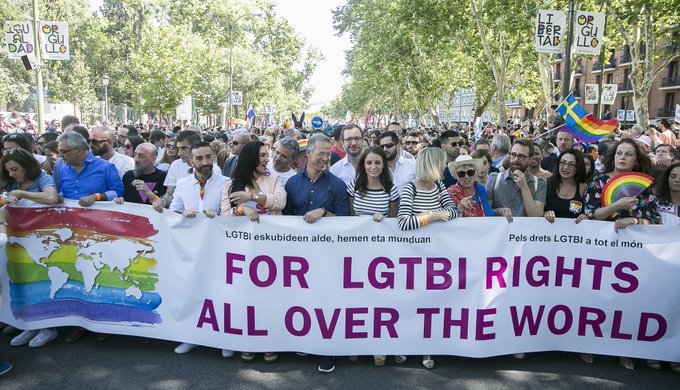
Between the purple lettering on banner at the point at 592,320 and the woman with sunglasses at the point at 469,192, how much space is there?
43.7 inches

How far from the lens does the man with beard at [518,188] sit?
5.00 meters

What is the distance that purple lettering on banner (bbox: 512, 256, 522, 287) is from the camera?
14.9 feet

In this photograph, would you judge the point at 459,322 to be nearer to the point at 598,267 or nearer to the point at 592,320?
the point at 592,320


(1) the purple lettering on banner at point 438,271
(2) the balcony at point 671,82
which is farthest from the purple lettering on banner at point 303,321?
(2) the balcony at point 671,82

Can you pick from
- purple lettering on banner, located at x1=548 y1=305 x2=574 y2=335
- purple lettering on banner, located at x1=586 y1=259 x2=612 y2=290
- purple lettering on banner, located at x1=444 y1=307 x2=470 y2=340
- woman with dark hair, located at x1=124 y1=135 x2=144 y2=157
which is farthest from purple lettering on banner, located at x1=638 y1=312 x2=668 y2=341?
woman with dark hair, located at x1=124 y1=135 x2=144 y2=157

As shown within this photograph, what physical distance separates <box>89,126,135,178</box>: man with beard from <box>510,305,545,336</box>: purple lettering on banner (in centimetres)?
483

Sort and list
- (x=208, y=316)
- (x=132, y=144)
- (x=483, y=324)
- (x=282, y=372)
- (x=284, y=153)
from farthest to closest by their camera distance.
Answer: (x=132, y=144)
(x=284, y=153)
(x=208, y=316)
(x=483, y=324)
(x=282, y=372)

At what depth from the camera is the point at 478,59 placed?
1302 inches

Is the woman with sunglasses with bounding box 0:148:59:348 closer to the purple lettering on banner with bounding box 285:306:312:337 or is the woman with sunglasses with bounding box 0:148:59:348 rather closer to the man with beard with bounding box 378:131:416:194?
the purple lettering on banner with bounding box 285:306:312:337

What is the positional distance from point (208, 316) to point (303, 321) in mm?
814

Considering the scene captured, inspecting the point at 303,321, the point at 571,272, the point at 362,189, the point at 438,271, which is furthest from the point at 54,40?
the point at 571,272

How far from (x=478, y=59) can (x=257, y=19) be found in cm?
3288

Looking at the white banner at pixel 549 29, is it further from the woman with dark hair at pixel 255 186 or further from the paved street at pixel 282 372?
the woman with dark hair at pixel 255 186

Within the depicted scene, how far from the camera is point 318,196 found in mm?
4844
